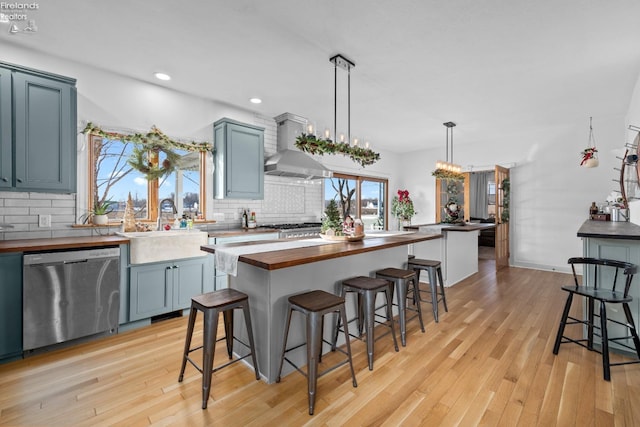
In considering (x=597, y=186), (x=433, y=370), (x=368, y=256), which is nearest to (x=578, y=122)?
(x=597, y=186)

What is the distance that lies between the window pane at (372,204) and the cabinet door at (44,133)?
549cm

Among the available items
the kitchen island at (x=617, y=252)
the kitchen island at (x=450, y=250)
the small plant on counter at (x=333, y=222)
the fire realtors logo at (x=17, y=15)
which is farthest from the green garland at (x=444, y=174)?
the fire realtors logo at (x=17, y=15)

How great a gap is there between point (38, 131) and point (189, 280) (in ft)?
6.55

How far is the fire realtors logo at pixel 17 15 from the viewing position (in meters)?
2.33

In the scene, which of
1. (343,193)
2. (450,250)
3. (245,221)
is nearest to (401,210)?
(343,193)

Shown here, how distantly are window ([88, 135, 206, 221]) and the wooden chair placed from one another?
4233mm

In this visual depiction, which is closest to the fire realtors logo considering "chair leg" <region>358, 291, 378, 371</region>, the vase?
the vase

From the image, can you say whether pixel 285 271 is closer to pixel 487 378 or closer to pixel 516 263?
pixel 487 378

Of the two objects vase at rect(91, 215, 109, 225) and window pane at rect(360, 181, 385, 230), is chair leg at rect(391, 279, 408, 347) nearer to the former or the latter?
vase at rect(91, 215, 109, 225)

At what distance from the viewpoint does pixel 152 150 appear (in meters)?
3.80

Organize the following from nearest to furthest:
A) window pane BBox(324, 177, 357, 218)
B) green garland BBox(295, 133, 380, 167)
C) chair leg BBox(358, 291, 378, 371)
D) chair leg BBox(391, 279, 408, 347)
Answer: chair leg BBox(358, 291, 378, 371), chair leg BBox(391, 279, 408, 347), green garland BBox(295, 133, 380, 167), window pane BBox(324, 177, 357, 218)

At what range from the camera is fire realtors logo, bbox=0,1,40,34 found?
7.66ft

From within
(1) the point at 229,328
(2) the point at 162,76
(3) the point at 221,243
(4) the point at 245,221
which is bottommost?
(1) the point at 229,328

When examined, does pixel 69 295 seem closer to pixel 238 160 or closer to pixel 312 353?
pixel 312 353
